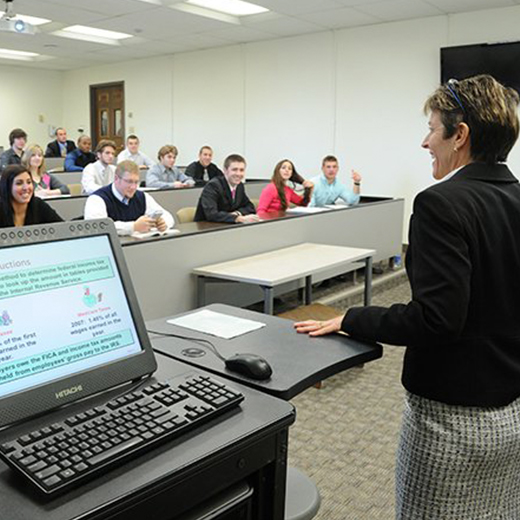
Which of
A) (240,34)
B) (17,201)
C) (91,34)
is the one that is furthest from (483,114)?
(91,34)

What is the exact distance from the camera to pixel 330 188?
234 inches

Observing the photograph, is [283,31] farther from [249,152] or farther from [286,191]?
[286,191]

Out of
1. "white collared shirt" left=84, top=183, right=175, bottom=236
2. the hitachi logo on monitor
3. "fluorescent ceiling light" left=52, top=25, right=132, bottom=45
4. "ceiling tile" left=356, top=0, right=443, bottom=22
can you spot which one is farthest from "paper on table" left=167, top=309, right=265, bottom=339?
"fluorescent ceiling light" left=52, top=25, right=132, bottom=45

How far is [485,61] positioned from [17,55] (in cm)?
771

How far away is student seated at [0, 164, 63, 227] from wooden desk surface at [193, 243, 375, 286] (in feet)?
3.20

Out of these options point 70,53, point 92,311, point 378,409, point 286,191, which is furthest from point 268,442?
point 70,53

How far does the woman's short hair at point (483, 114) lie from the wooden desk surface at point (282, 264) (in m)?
2.10

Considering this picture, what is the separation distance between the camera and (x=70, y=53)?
9555 millimetres

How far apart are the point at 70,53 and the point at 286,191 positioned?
233 inches

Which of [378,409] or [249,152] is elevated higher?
[249,152]

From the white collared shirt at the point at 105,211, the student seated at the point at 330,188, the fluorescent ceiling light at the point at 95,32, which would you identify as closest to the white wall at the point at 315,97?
the fluorescent ceiling light at the point at 95,32

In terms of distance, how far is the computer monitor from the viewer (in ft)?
3.24

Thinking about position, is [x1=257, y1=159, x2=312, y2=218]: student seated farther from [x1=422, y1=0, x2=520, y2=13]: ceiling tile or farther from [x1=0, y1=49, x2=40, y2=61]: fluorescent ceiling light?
[x1=0, y1=49, x2=40, y2=61]: fluorescent ceiling light

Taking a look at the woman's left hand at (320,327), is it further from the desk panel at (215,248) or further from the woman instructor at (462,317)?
the desk panel at (215,248)
